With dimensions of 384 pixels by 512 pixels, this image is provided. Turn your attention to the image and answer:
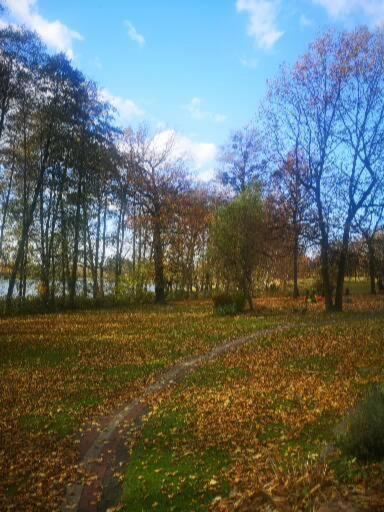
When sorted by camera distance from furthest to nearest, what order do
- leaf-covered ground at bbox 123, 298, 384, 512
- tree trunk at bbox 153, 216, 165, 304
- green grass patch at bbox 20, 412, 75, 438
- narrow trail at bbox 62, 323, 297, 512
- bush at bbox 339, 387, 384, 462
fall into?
1. tree trunk at bbox 153, 216, 165, 304
2. green grass patch at bbox 20, 412, 75, 438
3. narrow trail at bbox 62, 323, 297, 512
4. bush at bbox 339, 387, 384, 462
5. leaf-covered ground at bbox 123, 298, 384, 512

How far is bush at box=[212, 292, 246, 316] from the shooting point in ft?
87.4

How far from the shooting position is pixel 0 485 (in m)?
7.31

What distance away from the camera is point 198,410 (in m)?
10.1

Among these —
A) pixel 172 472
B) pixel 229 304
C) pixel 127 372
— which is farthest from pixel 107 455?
pixel 229 304

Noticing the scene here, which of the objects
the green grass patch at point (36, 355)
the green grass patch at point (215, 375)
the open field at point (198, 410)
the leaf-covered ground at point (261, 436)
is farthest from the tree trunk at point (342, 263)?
the green grass patch at point (36, 355)

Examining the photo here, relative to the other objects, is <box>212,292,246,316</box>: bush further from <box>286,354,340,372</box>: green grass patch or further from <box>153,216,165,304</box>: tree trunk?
<box>286,354,340,372</box>: green grass patch

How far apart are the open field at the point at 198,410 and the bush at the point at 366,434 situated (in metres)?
0.19

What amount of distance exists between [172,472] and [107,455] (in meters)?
1.64

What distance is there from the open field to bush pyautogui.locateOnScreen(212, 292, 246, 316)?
21.3 ft

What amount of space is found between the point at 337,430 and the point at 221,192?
36.9m

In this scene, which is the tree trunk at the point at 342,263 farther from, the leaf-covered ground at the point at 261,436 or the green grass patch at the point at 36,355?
the green grass patch at the point at 36,355

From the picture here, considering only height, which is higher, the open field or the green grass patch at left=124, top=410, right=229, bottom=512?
the open field

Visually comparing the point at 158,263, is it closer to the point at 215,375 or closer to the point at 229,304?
the point at 229,304

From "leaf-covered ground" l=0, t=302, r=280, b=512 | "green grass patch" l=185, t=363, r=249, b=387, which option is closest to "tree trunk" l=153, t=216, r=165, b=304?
"leaf-covered ground" l=0, t=302, r=280, b=512
